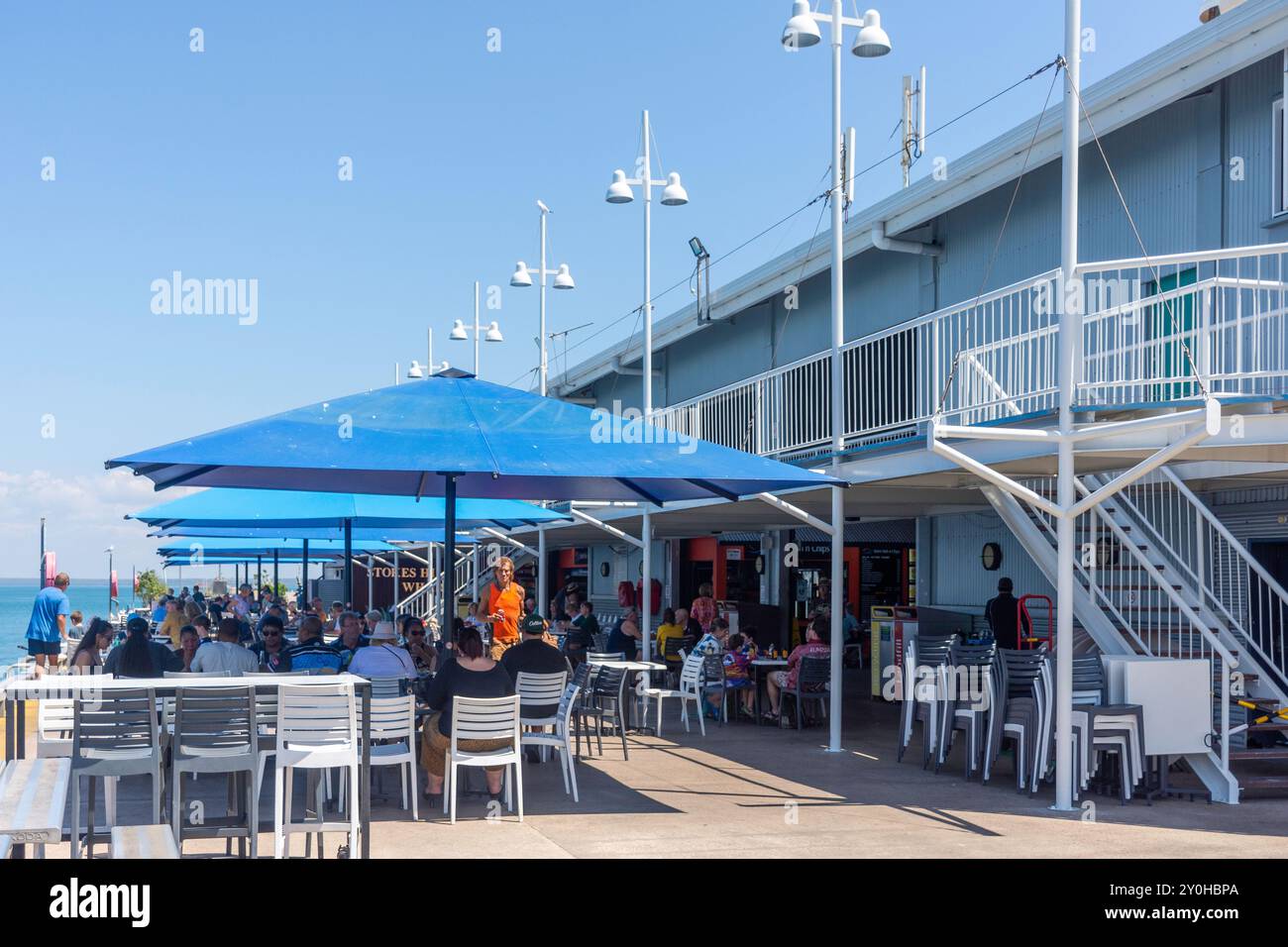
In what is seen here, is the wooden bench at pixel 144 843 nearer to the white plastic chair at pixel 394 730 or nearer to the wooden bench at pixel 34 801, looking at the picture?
the wooden bench at pixel 34 801

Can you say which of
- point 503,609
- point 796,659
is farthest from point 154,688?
point 796,659

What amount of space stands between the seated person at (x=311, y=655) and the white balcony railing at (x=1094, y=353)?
5.45 m

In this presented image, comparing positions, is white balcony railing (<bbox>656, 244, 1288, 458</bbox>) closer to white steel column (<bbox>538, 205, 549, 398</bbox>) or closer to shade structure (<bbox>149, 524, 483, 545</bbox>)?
shade structure (<bbox>149, 524, 483, 545</bbox>)

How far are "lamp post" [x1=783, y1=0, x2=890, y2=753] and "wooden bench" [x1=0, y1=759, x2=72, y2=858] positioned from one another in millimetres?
8265

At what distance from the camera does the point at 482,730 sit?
9.05 meters

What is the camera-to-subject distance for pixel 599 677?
13.3 metres

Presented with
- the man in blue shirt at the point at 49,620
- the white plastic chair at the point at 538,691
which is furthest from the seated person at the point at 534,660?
the man in blue shirt at the point at 49,620

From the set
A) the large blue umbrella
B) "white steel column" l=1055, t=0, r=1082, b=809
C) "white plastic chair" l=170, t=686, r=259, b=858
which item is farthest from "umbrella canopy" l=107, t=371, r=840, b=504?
"white steel column" l=1055, t=0, r=1082, b=809

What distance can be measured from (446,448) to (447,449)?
0.03 metres

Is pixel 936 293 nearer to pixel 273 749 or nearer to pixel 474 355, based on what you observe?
pixel 273 749

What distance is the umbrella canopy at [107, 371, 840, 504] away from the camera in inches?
328
